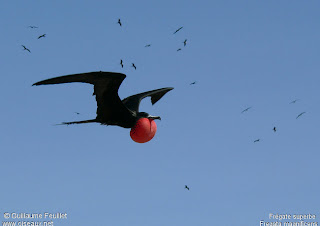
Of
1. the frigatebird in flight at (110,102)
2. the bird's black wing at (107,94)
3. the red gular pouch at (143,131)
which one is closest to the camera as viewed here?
the bird's black wing at (107,94)

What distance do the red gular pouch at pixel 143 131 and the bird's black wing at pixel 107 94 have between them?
30cm

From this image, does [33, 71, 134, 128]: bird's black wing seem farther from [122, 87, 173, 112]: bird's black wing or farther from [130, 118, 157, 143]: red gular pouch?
[122, 87, 173, 112]: bird's black wing

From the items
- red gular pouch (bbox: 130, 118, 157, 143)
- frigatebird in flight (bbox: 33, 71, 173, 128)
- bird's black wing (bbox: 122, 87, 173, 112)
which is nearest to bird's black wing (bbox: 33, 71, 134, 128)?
frigatebird in flight (bbox: 33, 71, 173, 128)

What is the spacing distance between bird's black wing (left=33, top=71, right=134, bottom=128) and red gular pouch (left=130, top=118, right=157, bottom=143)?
304 millimetres

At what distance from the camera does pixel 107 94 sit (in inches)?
1048

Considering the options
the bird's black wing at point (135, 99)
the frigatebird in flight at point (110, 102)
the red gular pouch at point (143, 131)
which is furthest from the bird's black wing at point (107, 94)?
the bird's black wing at point (135, 99)

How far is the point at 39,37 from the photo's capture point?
1111 inches

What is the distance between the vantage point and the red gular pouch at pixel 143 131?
27.2m

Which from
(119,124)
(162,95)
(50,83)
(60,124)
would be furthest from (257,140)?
(50,83)

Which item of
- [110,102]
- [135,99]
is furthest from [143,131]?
[135,99]

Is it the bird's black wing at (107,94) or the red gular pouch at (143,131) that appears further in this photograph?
the red gular pouch at (143,131)

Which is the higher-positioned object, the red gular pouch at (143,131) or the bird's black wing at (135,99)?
the bird's black wing at (135,99)

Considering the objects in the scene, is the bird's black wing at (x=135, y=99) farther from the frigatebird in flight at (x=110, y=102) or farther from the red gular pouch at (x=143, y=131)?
the red gular pouch at (x=143, y=131)

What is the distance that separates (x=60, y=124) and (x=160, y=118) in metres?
3.73
